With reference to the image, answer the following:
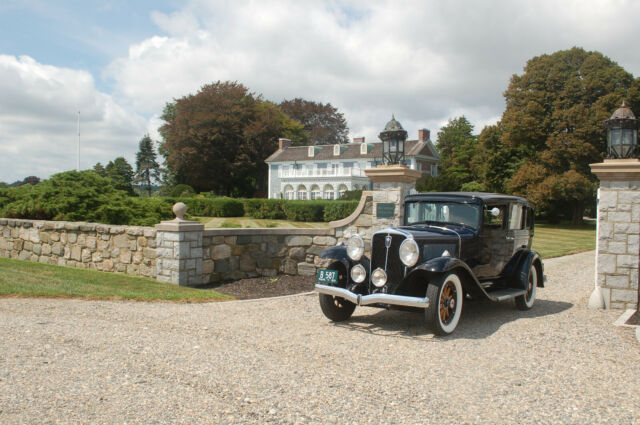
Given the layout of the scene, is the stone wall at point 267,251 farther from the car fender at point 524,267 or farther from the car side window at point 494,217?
the car fender at point 524,267

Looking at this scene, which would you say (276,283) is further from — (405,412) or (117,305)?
(405,412)

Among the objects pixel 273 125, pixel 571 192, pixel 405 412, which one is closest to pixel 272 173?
pixel 273 125

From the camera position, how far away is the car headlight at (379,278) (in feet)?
19.4

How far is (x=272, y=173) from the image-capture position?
60.2 m

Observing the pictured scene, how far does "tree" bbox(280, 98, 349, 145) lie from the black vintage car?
205ft

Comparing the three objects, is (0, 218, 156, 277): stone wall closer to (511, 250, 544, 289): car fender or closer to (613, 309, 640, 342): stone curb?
(511, 250, 544, 289): car fender

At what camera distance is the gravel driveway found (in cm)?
341

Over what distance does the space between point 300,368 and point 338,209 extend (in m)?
26.6

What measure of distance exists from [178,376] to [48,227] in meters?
8.84

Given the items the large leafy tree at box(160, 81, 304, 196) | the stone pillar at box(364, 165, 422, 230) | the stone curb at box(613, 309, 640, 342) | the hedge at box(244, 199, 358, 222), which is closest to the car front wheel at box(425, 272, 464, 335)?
A: the stone curb at box(613, 309, 640, 342)

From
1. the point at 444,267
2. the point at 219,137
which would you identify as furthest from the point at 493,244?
the point at 219,137

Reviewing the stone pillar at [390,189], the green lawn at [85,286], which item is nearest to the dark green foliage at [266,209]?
the green lawn at [85,286]

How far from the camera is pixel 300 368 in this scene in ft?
14.2

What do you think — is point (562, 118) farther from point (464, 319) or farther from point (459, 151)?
point (464, 319)
